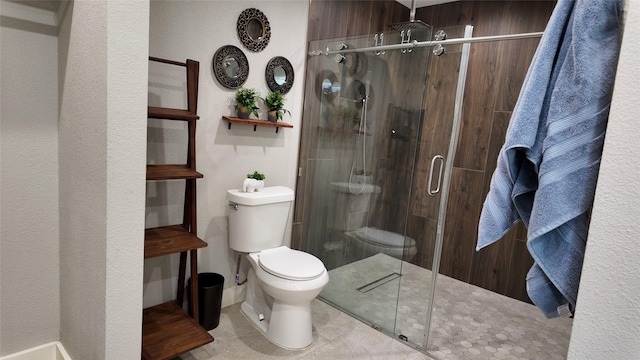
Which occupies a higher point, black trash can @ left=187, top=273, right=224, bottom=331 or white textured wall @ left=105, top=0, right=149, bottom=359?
white textured wall @ left=105, top=0, right=149, bottom=359

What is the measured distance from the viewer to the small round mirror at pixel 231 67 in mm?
2332

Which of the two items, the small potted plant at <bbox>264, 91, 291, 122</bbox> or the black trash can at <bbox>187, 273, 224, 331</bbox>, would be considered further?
the small potted plant at <bbox>264, 91, 291, 122</bbox>

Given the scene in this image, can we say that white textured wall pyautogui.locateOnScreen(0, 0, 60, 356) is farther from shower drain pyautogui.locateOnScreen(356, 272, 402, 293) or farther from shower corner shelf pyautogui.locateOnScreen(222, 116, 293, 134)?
shower drain pyautogui.locateOnScreen(356, 272, 402, 293)

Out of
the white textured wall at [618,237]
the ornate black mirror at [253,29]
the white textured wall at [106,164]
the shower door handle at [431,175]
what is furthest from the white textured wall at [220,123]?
the white textured wall at [618,237]

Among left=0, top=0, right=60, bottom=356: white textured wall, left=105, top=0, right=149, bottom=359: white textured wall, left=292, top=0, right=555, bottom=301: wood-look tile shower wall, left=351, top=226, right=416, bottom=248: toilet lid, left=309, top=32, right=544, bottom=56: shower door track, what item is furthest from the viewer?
left=292, top=0, right=555, bottom=301: wood-look tile shower wall

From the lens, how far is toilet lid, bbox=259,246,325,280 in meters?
2.08

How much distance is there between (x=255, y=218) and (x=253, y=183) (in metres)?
0.24

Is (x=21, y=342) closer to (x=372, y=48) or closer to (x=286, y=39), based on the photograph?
(x=286, y=39)

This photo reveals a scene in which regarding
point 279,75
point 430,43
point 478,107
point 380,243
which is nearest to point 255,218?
point 380,243

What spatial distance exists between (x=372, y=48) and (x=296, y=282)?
168 centimetres

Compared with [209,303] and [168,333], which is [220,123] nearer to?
[209,303]

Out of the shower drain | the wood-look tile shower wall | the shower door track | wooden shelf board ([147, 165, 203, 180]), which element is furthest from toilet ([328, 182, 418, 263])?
wooden shelf board ([147, 165, 203, 180])

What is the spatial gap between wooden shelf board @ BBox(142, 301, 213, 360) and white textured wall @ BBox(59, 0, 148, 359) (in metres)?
0.29

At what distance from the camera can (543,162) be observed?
0.81m
